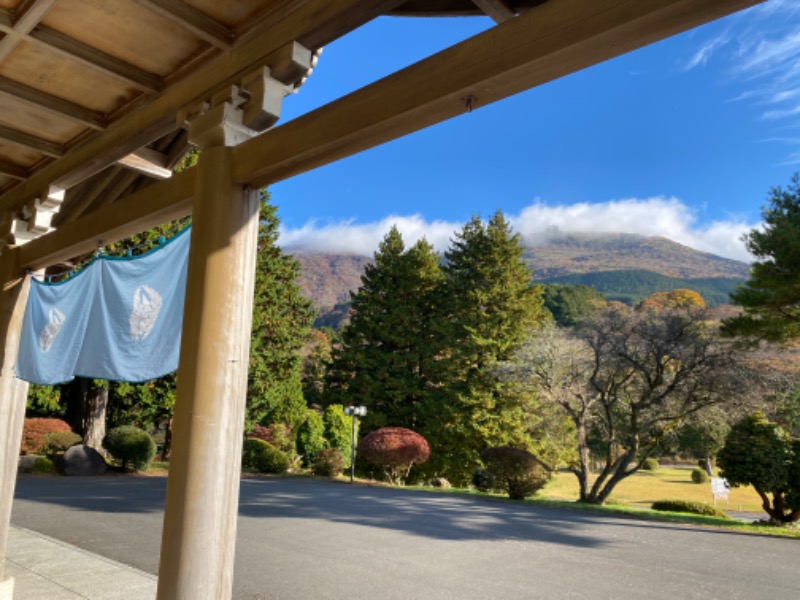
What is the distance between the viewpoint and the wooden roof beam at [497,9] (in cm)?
195

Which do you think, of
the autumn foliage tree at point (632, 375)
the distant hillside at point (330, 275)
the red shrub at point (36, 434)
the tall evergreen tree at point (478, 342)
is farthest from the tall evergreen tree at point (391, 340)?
the distant hillside at point (330, 275)

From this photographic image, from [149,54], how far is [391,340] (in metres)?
25.0

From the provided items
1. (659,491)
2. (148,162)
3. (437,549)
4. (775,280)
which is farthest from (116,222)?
(659,491)

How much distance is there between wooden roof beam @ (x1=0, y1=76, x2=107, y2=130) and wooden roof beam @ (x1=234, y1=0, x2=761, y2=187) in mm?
1486

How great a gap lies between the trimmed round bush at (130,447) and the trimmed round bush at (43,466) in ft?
4.84

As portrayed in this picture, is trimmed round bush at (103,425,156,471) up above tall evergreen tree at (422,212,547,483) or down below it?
below

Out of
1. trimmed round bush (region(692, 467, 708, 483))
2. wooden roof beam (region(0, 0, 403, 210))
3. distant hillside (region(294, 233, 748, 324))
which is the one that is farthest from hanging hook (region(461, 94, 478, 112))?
distant hillside (region(294, 233, 748, 324))

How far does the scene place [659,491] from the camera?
92.0 feet

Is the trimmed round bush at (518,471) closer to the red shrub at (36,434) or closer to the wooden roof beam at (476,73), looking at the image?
the red shrub at (36,434)

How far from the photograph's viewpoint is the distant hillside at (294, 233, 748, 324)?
125812 millimetres

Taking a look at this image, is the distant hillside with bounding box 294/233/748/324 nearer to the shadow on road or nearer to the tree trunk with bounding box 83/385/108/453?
the tree trunk with bounding box 83/385/108/453

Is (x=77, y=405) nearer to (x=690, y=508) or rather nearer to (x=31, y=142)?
(x=31, y=142)

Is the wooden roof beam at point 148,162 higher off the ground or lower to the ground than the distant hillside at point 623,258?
lower

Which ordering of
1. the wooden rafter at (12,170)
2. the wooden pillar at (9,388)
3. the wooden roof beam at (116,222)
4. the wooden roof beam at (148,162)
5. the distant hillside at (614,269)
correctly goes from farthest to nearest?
the distant hillside at (614,269) < the wooden rafter at (12,170) < the wooden pillar at (9,388) < the wooden roof beam at (148,162) < the wooden roof beam at (116,222)
